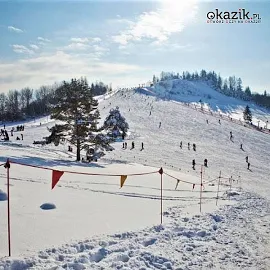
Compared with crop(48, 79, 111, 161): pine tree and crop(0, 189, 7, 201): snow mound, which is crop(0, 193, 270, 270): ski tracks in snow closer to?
crop(0, 189, 7, 201): snow mound

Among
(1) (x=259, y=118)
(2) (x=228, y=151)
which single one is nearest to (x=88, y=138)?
(2) (x=228, y=151)

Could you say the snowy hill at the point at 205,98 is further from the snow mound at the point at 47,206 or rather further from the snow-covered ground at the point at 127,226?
the snow mound at the point at 47,206

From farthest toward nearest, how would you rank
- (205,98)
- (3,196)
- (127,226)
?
(205,98) → (3,196) → (127,226)

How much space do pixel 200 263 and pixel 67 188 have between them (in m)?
8.06

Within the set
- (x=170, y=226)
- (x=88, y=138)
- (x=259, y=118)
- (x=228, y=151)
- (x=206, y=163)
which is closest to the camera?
(x=170, y=226)

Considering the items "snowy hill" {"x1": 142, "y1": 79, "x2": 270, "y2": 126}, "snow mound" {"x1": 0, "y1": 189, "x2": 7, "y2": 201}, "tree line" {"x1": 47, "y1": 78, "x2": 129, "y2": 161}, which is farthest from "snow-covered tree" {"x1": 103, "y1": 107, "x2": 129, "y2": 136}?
"snowy hill" {"x1": 142, "y1": 79, "x2": 270, "y2": 126}

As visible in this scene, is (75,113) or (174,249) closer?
Answer: (174,249)

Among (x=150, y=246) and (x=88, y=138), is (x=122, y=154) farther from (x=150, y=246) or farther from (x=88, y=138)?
(x=150, y=246)

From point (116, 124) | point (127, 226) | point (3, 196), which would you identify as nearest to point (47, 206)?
point (3, 196)

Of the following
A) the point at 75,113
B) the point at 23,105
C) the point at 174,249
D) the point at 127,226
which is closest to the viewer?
the point at 174,249

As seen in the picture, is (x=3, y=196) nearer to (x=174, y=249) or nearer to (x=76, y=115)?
(x=174, y=249)

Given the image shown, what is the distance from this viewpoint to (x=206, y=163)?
125ft

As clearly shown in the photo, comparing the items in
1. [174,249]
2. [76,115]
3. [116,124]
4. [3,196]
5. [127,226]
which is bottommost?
[174,249]

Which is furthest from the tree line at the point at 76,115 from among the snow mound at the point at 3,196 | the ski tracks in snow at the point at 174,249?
the ski tracks in snow at the point at 174,249
